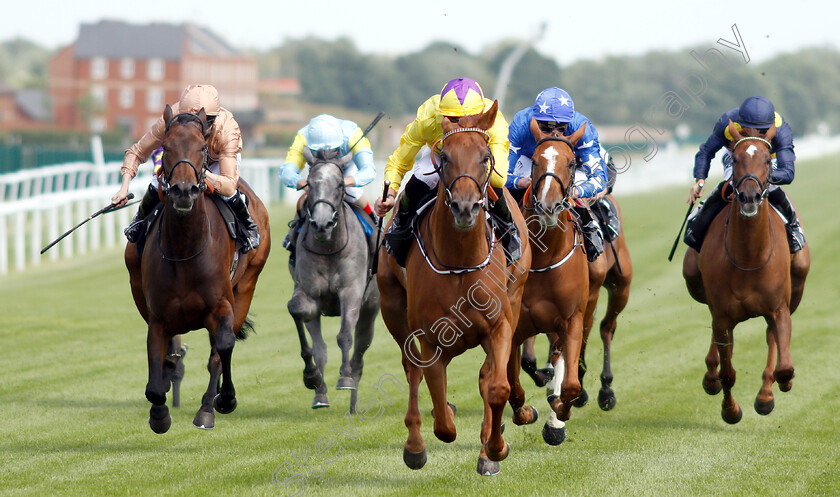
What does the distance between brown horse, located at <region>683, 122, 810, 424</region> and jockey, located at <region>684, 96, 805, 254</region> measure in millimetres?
132

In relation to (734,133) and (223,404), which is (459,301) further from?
(734,133)

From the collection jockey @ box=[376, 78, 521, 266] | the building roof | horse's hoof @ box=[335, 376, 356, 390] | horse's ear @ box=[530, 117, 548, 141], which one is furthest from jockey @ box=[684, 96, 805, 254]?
the building roof

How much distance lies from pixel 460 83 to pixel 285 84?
88.0m

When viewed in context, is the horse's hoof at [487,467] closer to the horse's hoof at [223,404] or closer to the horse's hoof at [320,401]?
the horse's hoof at [223,404]

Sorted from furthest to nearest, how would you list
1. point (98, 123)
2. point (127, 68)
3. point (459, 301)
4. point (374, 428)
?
1. point (127, 68)
2. point (98, 123)
3. point (374, 428)
4. point (459, 301)

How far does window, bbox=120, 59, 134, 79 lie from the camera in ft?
283

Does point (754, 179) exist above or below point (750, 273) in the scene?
above

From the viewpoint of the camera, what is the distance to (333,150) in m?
8.98

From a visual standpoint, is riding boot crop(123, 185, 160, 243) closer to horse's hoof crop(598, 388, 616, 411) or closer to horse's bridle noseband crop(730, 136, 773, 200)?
horse's hoof crop(598, 388, 616, 411)

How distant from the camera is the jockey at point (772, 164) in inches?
304

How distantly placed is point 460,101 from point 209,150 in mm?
2271

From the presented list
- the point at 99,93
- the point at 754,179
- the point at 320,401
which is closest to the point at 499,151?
the point at 754,179

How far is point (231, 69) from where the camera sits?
88312 mm

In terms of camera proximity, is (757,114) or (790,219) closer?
(757,114)
